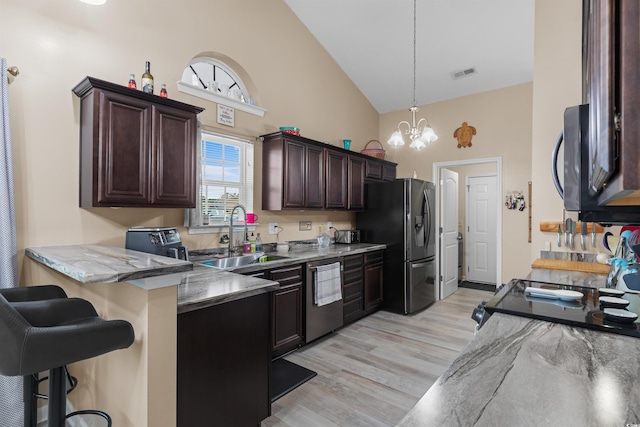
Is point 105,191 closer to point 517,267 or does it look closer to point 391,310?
point 391,310

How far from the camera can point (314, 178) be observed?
151 inches

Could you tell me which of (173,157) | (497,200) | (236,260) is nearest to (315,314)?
(236,260)

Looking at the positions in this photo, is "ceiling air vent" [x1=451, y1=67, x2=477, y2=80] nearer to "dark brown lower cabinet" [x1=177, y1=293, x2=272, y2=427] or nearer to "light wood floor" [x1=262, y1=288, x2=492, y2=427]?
"light wood floor" [x1=262, y1=288, x2=492, y2=427]

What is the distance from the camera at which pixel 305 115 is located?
13.7 ft

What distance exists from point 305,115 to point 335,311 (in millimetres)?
2533

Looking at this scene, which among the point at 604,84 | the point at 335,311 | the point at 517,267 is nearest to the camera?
the point at 604,84

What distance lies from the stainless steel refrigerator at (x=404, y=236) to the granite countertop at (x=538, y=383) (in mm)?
3130

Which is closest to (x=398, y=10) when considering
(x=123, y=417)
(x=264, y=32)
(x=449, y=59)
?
(x=449, y=59)

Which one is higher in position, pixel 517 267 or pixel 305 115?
pixel 305 115

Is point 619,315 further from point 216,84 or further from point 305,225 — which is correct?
point 216,84

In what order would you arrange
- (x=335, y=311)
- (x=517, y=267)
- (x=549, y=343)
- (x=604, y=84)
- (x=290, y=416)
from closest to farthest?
(x=604, y=84), (x=549, y=343), (x=290, y=416), (x=335, y=311), (x=517, y=267)

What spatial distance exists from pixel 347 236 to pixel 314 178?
1.06m

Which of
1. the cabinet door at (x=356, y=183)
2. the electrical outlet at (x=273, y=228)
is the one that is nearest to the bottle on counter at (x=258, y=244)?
the electrical outlet at (x=273, y=228)

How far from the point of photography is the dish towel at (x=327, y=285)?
322cm
